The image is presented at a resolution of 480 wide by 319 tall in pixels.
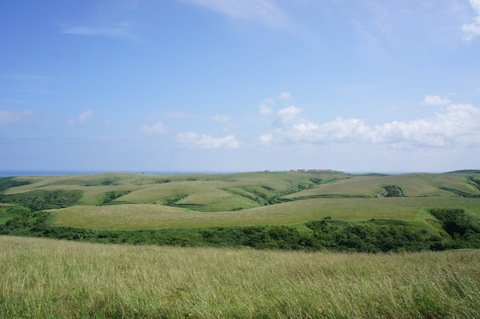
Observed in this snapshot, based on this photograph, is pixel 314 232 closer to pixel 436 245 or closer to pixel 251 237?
pixel 251 237

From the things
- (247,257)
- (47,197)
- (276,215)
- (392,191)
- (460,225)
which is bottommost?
(47,197)

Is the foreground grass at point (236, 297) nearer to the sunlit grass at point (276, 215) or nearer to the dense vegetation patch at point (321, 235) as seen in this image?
the dense vegetation patch at point (321, 235)

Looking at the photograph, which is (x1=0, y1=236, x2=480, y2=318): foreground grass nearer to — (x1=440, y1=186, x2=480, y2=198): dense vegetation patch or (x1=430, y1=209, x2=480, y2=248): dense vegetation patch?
(x1=430, y1=209, x2=480, y2=248): dense vegetation patch

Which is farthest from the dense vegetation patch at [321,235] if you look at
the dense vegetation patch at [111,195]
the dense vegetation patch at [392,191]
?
the dense vegetation patch at [111,195]

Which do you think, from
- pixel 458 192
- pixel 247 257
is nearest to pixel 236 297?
pixel 247 257

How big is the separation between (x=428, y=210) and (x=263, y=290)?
59.8 meters

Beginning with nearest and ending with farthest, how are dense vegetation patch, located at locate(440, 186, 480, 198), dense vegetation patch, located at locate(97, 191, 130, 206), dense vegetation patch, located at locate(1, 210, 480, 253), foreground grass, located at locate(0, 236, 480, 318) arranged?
foreground grass, located at locate(0, 236, 480, 318) < dense vegetation patch, located at locate(1, 210, 480, 253) < dense vegetation patch, located at locate(440, 186, 480, 198) < dense vegetation patch, located at locate(97, 191, 130, 206)

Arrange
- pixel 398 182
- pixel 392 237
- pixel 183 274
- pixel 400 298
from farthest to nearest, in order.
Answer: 1. pixel 398 182
2. pixel 392 237
3. pixel 183 274
4. pixel 400 298

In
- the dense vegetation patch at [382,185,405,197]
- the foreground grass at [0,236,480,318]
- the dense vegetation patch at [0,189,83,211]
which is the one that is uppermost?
the foreground grass at [0,236,480,318]

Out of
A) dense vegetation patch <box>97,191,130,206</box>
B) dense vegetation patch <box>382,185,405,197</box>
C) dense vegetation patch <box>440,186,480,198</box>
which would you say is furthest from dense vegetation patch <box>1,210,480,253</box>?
dense vegetation patch <box>97,191,130,206</box>

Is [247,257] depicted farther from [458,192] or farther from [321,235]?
[458,192]

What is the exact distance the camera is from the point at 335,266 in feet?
35.2

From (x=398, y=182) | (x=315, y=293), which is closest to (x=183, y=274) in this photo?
(x=315, y=293)

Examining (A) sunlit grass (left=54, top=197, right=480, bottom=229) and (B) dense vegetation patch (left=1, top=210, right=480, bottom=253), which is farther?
(A) sunlit grass (left=54, top=197, right=480, bottom=229)
